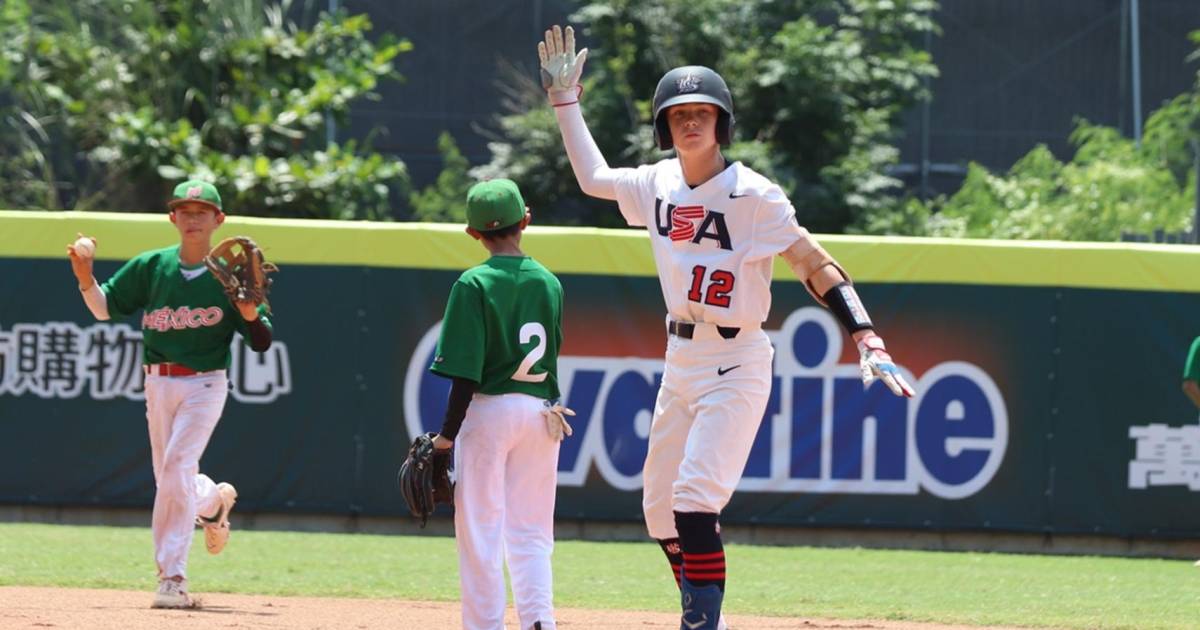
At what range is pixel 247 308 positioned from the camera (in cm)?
758

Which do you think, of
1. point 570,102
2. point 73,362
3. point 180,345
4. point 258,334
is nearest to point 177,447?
point 180,345

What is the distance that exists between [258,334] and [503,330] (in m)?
2.27

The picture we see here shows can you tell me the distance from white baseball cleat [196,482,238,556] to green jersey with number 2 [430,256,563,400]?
2.96 m

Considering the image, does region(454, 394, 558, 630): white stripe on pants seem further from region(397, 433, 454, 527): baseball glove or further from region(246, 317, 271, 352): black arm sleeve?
region(246, 317, 271, 352): black arm sleeve

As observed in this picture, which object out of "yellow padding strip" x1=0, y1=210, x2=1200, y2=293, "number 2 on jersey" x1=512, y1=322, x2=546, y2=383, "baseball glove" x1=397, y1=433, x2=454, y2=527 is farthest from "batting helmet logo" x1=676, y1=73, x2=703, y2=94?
"yellow padding strip" x1=0, y1=210, x2=1200, y2=293

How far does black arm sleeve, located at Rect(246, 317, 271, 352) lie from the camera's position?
7.71 meters

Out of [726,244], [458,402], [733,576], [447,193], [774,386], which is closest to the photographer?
[458,402]

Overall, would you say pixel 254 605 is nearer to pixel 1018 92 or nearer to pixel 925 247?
pixel 925 247

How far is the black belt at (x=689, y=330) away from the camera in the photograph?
5.82 metres

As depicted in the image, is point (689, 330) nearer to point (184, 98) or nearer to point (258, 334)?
point (258, 334)

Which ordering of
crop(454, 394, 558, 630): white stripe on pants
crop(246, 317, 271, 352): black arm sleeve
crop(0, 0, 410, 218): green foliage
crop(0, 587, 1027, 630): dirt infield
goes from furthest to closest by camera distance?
crop(0, 0, 410, 218): green foliage < crop(246, 317, 271, 352): black arm sleeve < crop(0, 587, 1027, 630): dirt infield < crop(454, 394, 558, 630): white stripe on pants

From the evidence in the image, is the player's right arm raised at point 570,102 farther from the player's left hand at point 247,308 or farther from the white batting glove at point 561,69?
the player's left hand at point 247,308

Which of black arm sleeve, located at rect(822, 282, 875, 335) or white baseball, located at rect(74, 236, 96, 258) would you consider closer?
black arm sleeve, located at rect(822, 282, 875, 335)

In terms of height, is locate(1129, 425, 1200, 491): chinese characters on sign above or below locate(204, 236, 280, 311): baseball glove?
below
